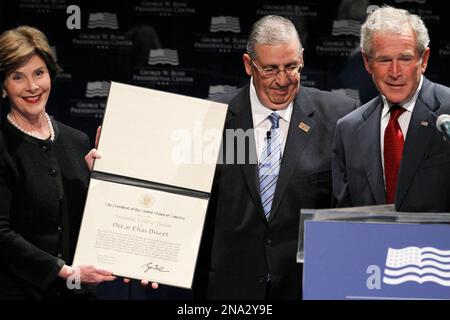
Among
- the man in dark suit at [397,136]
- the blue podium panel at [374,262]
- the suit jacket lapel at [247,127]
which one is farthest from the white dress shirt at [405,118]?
the blue podium panel at [374,262]

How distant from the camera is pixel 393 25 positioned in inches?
131

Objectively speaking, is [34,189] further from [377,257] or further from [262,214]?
[377,257]

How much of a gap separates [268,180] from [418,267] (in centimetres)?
89

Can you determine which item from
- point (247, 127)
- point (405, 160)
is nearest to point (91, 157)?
point (247, 127)

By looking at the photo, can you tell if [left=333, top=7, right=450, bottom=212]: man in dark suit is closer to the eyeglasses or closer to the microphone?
the eyeglasses

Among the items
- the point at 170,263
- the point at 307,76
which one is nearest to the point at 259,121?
the point at 170,263

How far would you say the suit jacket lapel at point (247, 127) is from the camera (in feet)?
11.4

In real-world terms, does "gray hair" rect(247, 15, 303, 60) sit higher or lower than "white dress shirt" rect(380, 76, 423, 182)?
higher

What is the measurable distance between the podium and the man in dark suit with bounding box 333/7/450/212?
0.45 metres

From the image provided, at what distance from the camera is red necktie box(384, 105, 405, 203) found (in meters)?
3.32

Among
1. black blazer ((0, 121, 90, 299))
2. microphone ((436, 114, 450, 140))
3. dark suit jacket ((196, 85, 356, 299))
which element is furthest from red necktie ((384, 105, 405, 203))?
black blazer ((0, 121, 90, 299))

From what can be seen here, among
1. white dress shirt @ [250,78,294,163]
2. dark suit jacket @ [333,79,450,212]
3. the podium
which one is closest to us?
the podium

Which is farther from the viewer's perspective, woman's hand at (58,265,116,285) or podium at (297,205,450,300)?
woman's hand at (58,265,116,285)

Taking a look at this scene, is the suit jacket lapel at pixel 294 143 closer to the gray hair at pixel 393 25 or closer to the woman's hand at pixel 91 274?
the gray hair at pixel 393 25
